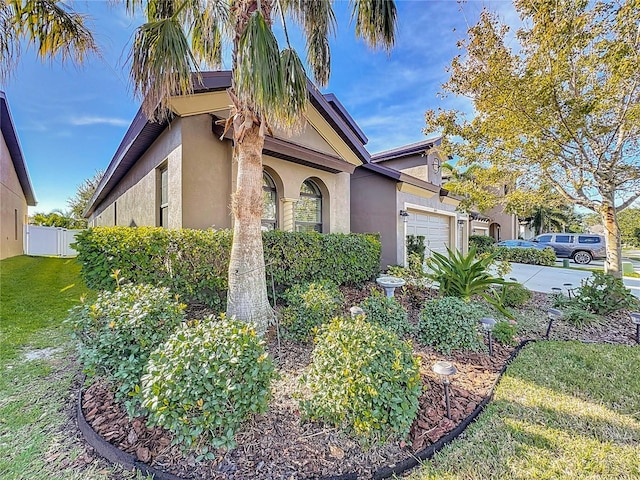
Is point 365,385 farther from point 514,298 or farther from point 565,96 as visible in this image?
point 565,96

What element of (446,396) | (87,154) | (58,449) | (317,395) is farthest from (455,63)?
(87,154)

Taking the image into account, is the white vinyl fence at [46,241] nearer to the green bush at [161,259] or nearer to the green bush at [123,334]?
the green bush at [161,259]

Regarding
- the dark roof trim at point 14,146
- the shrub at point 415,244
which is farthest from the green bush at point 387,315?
the dark roof trim at point 14,146

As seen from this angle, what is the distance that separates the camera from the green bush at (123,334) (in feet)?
9.01

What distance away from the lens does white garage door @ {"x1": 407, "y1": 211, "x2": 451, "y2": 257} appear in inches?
525

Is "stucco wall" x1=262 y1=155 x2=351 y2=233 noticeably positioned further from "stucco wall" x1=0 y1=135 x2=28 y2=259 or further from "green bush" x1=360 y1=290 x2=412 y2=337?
"stucco wall" x1=0 y1=135 x2=28 y2=259

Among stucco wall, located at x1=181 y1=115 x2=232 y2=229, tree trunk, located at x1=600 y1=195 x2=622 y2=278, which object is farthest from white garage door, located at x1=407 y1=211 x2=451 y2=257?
stucco wall, located at x1=181 y1=115 x2=232 y2=229

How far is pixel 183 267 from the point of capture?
537cm

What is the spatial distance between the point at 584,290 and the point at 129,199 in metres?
14.0

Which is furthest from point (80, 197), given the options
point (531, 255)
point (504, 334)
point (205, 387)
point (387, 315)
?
point (531, 255)

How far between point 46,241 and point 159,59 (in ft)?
71.4

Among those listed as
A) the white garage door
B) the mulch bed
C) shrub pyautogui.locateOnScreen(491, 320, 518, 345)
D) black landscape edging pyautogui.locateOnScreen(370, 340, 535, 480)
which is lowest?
black landscape edging pyautogui.locateOnScreen(370, 340, 535, 480)

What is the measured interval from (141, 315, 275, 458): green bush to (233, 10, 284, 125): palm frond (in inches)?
118

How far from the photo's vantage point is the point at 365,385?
2512mm
